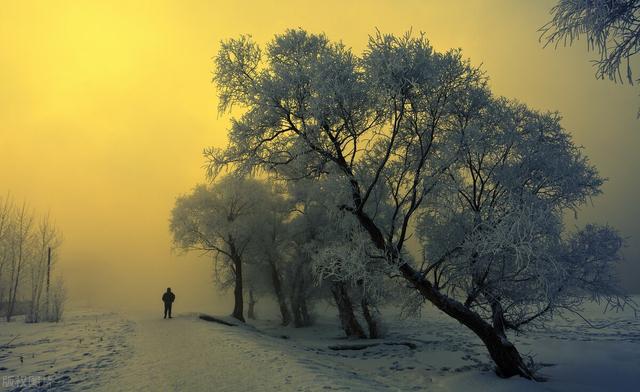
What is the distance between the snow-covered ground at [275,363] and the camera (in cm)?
957

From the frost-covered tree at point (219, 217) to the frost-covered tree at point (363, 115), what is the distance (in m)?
20.0

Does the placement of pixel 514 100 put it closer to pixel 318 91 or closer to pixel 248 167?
pixel 318 91

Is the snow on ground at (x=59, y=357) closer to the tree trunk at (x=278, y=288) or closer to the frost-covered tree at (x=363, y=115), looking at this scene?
the frost-covered tree at (x=363, y=115)

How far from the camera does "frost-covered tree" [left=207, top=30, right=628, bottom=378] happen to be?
10.8m

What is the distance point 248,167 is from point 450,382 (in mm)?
8819

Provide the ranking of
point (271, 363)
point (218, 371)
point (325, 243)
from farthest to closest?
point (325, 243) → point (271, 363) → point (218, 371)

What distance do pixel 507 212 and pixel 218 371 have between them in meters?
Result: 9.15

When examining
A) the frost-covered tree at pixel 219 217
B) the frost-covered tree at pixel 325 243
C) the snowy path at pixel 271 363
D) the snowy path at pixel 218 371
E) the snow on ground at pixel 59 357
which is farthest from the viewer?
the frost-covered tree at pixel 219 217

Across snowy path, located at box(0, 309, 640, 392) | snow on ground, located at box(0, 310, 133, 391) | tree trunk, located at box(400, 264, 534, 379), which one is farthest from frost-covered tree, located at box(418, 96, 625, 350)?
snow on ground, located at box(0, 310, 133, 391)

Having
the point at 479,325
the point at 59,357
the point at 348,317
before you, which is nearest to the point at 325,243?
the point at 348,317

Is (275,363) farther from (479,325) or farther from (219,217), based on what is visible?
(219,217)

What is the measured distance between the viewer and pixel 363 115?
38.3ft

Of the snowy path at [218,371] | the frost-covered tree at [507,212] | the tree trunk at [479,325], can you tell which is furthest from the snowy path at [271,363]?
the frost-covered tree at [507,212]

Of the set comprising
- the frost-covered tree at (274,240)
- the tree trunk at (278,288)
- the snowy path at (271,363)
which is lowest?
the snowy path at (271,363)
